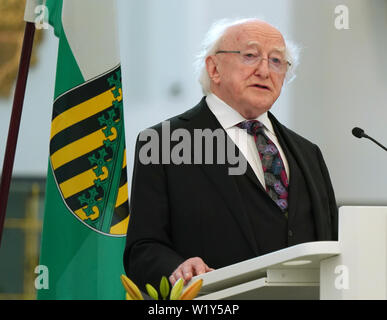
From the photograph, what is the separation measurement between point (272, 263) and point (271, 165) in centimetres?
85

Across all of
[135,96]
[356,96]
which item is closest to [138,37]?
[135,96]

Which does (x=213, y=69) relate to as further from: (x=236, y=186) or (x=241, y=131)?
(x=236, y=186)

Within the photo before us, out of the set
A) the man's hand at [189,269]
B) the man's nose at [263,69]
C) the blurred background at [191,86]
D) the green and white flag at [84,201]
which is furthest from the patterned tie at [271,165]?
the blurred background at [191,86]

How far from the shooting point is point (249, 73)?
263 centimetres

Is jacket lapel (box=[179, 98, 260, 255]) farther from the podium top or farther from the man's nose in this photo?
the podium top

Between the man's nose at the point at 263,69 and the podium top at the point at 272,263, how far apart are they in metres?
0.92

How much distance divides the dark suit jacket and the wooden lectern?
53 cm

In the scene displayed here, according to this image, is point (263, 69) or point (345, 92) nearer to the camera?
point (263, 69)

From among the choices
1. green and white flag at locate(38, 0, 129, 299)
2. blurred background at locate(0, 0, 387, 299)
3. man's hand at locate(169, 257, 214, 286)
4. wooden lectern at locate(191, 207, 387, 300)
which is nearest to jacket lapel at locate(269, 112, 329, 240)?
man's hand at locate(169, 257, 214, 286)

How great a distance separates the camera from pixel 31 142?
388 cm

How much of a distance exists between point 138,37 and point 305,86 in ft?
2.89

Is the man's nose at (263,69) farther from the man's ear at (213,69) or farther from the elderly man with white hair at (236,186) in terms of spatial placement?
the man's ear at (213,69)

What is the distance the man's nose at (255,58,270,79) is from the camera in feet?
8.50

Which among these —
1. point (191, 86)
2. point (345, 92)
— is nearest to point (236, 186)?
point (191, 86)
